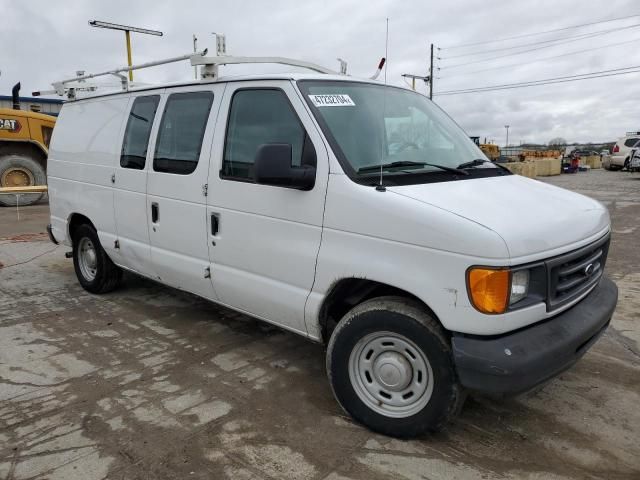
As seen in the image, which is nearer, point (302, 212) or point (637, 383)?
point (302, 212)

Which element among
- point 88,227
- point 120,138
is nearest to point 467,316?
point 120,138

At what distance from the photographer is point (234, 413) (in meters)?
3.31

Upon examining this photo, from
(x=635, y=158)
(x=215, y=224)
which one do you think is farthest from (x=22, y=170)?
(x=635, y=158)

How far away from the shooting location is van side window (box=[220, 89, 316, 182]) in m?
3.35

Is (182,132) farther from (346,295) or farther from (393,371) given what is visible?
(393,371)

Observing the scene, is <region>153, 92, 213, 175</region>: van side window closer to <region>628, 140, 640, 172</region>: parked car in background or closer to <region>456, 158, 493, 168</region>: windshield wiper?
<region>456, 158, 493, 168</region>: windshield wiper

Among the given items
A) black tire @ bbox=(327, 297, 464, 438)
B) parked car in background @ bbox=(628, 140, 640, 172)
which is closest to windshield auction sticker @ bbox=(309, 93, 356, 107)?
black tire @ bbox=(327, 297, 464, 438)

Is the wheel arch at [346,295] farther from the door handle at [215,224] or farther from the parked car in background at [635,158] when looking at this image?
the parked car in background at [635,158]

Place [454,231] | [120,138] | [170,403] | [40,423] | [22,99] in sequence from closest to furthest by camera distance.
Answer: [454,231] → [40,423] → [170,403] → [120,138] → [22,99]

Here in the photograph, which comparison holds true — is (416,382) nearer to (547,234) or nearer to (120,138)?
(547,234)

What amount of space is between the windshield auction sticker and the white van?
1 cm

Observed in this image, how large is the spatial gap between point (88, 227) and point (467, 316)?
447 cm

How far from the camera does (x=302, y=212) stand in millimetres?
3291

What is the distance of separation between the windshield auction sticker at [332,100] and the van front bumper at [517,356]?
66.6 inches
